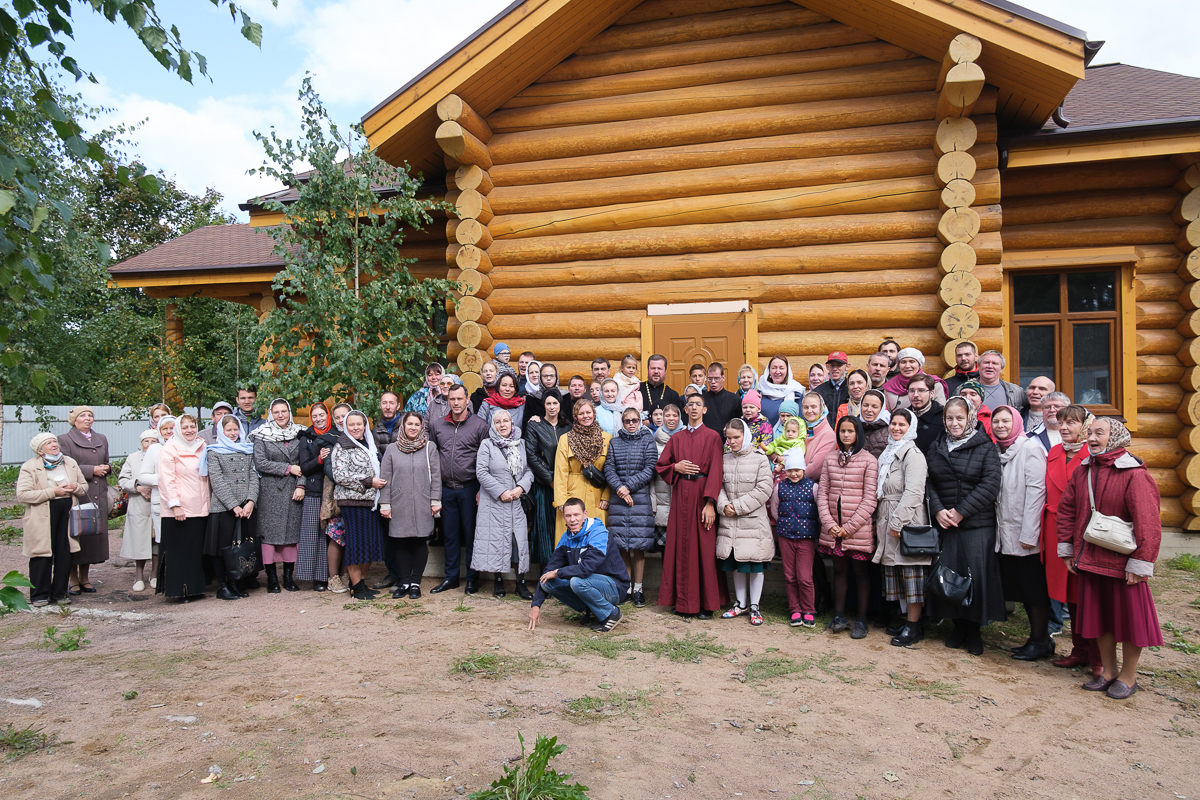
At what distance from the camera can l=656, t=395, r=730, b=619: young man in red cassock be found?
21.5ft

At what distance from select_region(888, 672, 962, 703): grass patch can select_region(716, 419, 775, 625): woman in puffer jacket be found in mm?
1489

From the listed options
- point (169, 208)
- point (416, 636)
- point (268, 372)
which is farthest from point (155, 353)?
point (169, 208)

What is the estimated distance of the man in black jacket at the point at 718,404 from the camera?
7.41 metres

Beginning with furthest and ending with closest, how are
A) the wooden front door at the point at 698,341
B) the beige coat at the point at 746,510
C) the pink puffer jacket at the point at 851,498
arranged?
the wooden front door at the point at 698,341, the beige coat at the point at 746,510, the pink puffer jacket at the point at 851,498

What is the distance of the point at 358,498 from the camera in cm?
746

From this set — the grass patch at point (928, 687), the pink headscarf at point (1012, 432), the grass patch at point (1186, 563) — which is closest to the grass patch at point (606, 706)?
the grass patch at point (928, 687)

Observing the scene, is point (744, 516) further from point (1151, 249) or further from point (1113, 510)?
point (1151, 249)

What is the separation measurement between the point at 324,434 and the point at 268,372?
4.74 ft

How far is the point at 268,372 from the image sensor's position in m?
8.59

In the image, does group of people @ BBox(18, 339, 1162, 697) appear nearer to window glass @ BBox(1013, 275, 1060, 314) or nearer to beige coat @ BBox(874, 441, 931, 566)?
beige coat @ BBox(874, 441, 931, 566)

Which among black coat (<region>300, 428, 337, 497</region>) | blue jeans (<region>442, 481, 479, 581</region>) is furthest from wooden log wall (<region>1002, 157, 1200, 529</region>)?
black coat (<region>300, 428, 337, 497</region>)

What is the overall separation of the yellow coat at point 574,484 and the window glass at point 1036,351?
5552 millimetres

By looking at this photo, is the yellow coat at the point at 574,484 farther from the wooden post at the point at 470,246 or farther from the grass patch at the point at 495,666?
the wooden post at the point at 470,246

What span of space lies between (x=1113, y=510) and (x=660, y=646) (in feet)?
10.7
